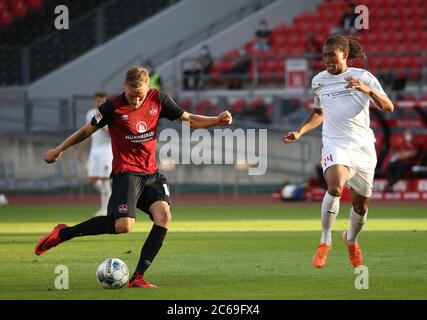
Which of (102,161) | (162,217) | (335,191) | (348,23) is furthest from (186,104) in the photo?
(162,217)

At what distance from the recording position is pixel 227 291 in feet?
34.3

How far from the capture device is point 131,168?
36.5 feet

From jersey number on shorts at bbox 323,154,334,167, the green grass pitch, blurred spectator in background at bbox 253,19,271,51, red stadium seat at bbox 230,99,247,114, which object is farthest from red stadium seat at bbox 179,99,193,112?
jersey number on shorts at bbox 323,154,334,167

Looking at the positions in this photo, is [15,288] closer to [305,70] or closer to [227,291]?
[227,291]

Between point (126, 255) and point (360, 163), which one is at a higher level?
point (360, 163)

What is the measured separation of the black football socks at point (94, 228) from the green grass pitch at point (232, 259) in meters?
0.50

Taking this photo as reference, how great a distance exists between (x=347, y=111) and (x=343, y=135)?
263mm

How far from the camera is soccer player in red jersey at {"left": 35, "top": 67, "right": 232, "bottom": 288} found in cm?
1097

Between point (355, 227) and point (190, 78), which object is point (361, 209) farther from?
point (190, 78)

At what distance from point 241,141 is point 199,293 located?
19277mm

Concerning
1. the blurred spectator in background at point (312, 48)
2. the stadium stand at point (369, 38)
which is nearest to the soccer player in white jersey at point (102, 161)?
the stadium stand at point (369, 38)

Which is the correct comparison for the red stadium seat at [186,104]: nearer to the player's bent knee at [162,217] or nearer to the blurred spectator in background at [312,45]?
the blurred spectator in background at [312,45]

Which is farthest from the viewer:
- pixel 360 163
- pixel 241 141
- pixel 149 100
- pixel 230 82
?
pixel 230 82

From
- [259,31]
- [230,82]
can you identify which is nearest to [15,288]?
[230,82]
